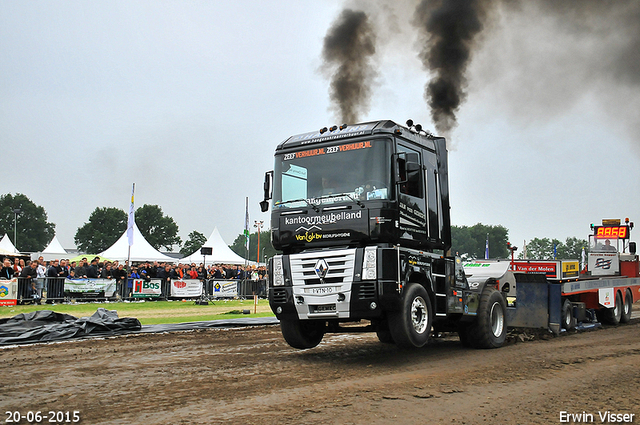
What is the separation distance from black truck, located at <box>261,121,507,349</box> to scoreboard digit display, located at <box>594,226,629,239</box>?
12582 mm

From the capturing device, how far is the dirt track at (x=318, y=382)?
214 inches

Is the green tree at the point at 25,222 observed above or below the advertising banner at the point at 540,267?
above

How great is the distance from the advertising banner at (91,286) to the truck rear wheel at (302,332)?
1658 cm

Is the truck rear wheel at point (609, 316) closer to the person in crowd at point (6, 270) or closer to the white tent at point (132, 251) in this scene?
the person in crowd at point (6, 270)

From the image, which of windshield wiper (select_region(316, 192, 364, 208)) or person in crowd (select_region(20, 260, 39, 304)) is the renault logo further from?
person in crowd (select_region(20, 260, 39, 304))

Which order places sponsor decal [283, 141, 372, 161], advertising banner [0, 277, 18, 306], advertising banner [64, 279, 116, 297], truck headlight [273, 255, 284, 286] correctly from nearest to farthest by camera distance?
sponsor decal [283, 141, 372, 161]
truck headlight [273, 255, 284, 286]
advertising banner [0, 277, 18, 306]
advertising banner [64, 279, 116, 297]

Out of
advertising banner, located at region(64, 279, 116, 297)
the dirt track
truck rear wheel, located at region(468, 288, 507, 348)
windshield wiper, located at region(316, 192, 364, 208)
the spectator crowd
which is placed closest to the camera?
the dirt track

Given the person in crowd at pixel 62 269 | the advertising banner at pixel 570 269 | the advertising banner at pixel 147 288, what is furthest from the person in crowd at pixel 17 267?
the advertising banner at pixel 570 269

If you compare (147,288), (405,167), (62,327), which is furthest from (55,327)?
(147,288)

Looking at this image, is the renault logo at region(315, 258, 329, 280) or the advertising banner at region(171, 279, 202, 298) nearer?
the renault logo at region(315, 258, 329, 280)

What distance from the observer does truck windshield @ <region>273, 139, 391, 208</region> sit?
8.47 m

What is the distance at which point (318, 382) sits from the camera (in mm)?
6953

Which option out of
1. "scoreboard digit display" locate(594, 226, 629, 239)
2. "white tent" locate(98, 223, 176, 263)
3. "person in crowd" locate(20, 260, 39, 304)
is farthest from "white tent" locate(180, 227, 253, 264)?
"scoreboard digit display" locate(594, 226, 629, 239)

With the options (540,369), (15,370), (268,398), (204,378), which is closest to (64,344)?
(15,370)
